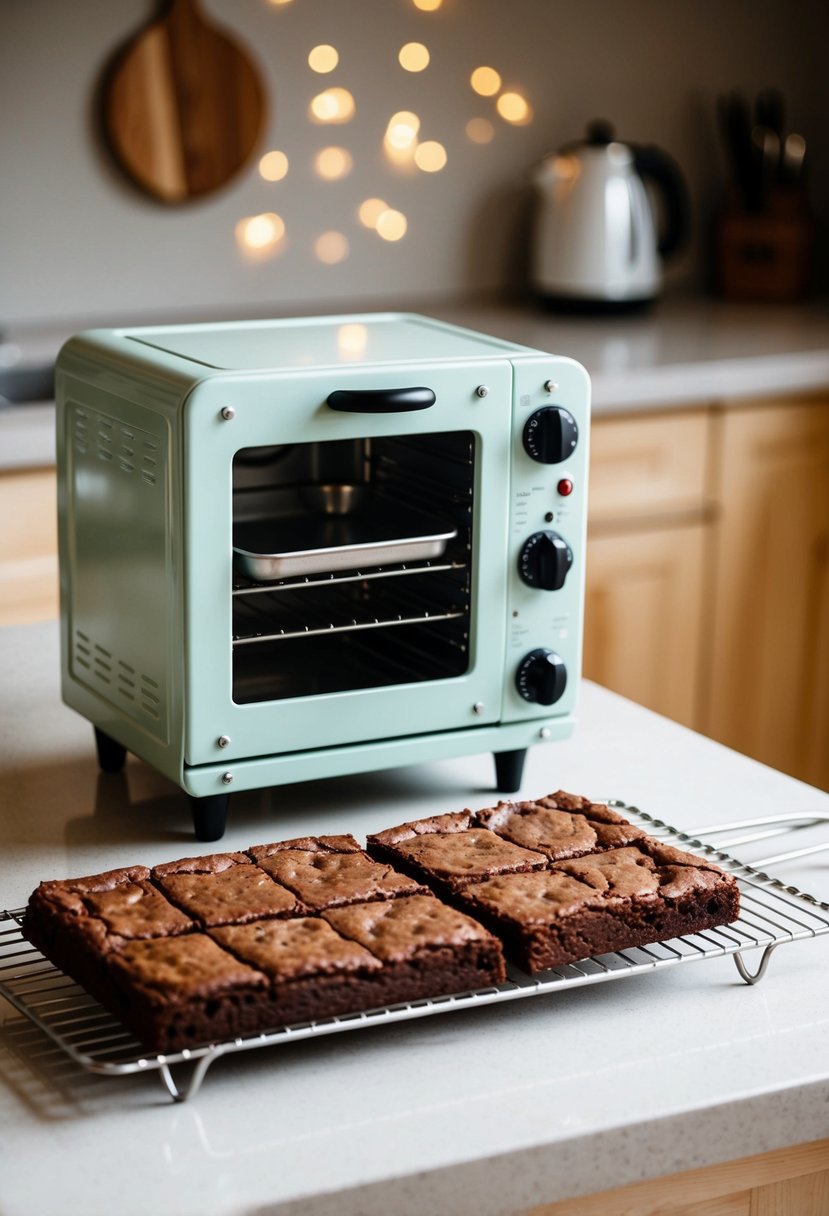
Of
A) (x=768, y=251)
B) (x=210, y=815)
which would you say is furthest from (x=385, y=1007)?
(x=768, y=251)

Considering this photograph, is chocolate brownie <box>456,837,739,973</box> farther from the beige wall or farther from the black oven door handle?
the beige wall

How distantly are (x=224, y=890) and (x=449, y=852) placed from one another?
148 mm

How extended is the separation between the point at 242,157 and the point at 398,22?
39 cm

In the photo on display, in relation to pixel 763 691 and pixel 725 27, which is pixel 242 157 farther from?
pixel 763 691

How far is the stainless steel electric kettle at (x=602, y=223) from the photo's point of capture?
108 inches

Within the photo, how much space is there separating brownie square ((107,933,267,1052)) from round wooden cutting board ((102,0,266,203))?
6.66ft

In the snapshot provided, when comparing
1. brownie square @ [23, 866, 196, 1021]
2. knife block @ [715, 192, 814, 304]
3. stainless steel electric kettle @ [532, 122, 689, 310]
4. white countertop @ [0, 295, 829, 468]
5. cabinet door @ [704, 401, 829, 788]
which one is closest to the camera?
brownie square @ [23, 866, 196, 1021]

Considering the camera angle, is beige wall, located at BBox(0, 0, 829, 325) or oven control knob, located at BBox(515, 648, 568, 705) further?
beige wall, located at BBox(0, 0, 829, 325)

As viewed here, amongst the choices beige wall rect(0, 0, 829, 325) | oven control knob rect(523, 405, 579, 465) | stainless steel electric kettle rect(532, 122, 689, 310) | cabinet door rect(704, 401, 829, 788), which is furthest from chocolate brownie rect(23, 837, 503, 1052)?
stainless steel electric kettle rect(532, 122, 689, 310)

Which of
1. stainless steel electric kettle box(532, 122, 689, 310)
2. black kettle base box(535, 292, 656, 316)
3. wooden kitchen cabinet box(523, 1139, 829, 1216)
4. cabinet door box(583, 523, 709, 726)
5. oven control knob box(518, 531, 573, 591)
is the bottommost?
cabinet door box(583, 523, 709, 726)

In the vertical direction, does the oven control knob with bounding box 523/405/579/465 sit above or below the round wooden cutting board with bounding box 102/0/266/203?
below

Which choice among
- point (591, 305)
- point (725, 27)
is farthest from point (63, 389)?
point (725, 27)

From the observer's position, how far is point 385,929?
34.1 inches

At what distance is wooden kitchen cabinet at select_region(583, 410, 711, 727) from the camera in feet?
8.09
